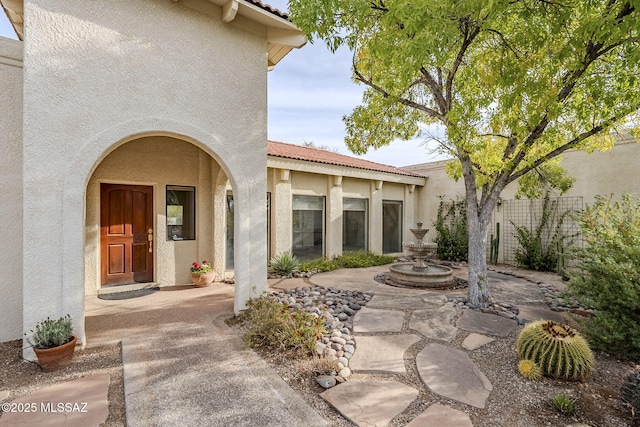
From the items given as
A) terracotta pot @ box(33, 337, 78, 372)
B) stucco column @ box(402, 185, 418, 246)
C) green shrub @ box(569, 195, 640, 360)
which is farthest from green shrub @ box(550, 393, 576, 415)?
stucco column @ box(402, 185, 418, 246)

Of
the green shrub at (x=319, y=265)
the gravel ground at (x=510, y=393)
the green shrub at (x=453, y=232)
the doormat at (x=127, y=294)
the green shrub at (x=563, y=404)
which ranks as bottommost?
the gravel ground at (x=510, y=393)

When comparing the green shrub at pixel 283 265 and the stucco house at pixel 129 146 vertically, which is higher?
the stucco house at pixel 129 146

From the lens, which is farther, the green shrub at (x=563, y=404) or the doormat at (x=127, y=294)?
the doormat at (x=127, y=294)

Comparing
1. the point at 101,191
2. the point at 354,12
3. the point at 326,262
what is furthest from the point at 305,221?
the point at 354,12

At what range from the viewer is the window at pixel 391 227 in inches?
500

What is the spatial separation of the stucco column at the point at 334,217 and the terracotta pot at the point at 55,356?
7728 mm

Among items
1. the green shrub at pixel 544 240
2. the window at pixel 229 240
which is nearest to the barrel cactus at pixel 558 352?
the window at pixel 229 240

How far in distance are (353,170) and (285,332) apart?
7.83 m

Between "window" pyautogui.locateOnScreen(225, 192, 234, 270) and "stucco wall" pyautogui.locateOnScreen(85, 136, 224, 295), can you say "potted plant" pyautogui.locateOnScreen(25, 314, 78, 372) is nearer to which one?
"stucco wall" pyautogui.locateOnScreen(85, 136, 224, 295)

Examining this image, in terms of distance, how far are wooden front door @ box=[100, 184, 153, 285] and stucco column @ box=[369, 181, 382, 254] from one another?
7.76m

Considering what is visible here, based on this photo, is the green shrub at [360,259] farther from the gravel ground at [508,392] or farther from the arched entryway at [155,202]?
the gravel ground at [508,392]

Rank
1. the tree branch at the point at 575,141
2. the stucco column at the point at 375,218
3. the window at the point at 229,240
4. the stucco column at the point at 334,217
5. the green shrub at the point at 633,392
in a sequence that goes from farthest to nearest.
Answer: the stucco column at the point at 375,218 → the stucco column at the point at 334,217 → the window at the point at 229,240 → the tree branch at the point at 575,141 → the green shrub at the point at 633,392

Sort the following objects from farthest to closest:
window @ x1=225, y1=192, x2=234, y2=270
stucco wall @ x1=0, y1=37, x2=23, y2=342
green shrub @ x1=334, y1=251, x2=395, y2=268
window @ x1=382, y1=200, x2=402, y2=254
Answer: window @ x1=382, y1=200, x2=402, y2=254, green shrub @ x1=334, y1=251, x2=395, y2=268, window @ x1=225, y1=192, x2=234, y2=270, stucco wall @ x1=0, y1=37, x2=23, y2=342

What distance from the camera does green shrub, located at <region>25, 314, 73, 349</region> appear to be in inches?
147
